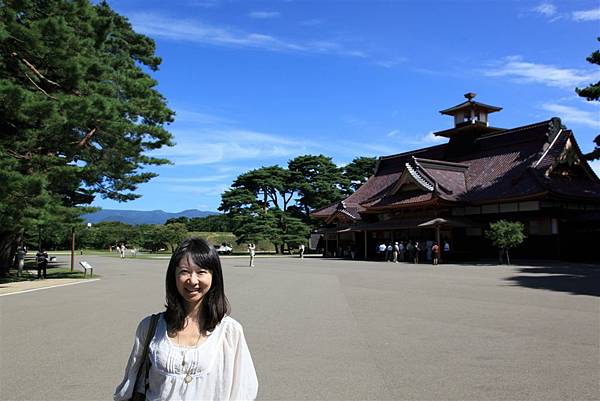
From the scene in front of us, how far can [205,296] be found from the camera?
2.51 metres

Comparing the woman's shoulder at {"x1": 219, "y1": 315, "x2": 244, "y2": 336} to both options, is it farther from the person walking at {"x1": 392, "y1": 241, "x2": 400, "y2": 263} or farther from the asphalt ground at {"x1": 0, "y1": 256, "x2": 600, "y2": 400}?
the person walking at {"x1": 392, "y1": 241, "x2": 400, "y2": 263}

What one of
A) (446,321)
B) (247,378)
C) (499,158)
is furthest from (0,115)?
(499,158)

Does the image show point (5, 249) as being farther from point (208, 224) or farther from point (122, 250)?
point (208, 224)

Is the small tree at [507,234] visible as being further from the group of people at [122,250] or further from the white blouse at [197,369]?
the group of people at [122,250]

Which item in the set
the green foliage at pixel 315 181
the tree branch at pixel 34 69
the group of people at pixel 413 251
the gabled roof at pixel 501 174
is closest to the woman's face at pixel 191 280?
the tree branch at pixel 34 69

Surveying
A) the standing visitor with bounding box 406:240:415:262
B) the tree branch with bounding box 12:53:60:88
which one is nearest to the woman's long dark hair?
the tree branch with bounding box 12:53:60:88

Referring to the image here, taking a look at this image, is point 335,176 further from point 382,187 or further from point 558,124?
point 558,124

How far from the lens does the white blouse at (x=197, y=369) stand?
2246mm

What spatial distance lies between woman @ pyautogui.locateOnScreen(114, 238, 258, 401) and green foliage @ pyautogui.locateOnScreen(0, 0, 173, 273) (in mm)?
13131

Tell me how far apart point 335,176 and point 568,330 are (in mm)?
42085

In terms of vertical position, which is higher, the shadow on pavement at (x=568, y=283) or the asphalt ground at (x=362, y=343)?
the shadow on pavement at (x=568, y=283)

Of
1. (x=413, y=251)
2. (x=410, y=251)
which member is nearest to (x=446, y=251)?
(x=413, y=251)

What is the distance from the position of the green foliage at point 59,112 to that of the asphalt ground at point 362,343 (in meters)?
3.52

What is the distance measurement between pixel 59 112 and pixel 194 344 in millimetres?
14676
